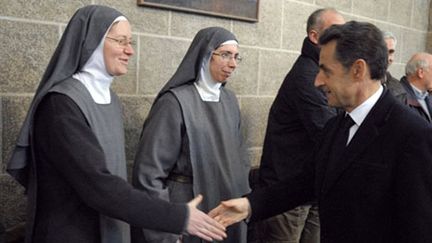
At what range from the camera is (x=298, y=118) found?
10.1 feet

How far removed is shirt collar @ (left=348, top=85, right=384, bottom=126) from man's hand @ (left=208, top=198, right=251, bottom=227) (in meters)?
0.67

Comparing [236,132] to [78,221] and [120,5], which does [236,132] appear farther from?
[78,221]

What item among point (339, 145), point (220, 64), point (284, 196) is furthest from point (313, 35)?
point (339, 145)

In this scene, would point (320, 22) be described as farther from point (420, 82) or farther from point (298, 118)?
point (420, 82)

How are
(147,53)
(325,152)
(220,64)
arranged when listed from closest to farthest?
(325,152)
(220,64)
(147,53)

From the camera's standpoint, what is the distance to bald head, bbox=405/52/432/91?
454 cm

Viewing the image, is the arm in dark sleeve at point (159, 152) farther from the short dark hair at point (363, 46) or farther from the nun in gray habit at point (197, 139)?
the short dark hair at point (363, 46)

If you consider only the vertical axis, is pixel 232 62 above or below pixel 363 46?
below

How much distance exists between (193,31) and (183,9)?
0.62 feet

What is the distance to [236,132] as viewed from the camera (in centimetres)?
303

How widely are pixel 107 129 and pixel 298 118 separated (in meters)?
1.28

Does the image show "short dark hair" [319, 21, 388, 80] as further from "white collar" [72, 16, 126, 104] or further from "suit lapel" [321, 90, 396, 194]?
"white collar" [72, 16, 126, 104]

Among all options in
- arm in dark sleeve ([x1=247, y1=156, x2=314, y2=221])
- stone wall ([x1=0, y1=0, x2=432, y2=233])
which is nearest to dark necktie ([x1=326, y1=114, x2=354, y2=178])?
arm in dark sleeve ([x1=247, y1=156, x2=314, y2=221])

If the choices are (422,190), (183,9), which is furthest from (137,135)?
(422,190)
